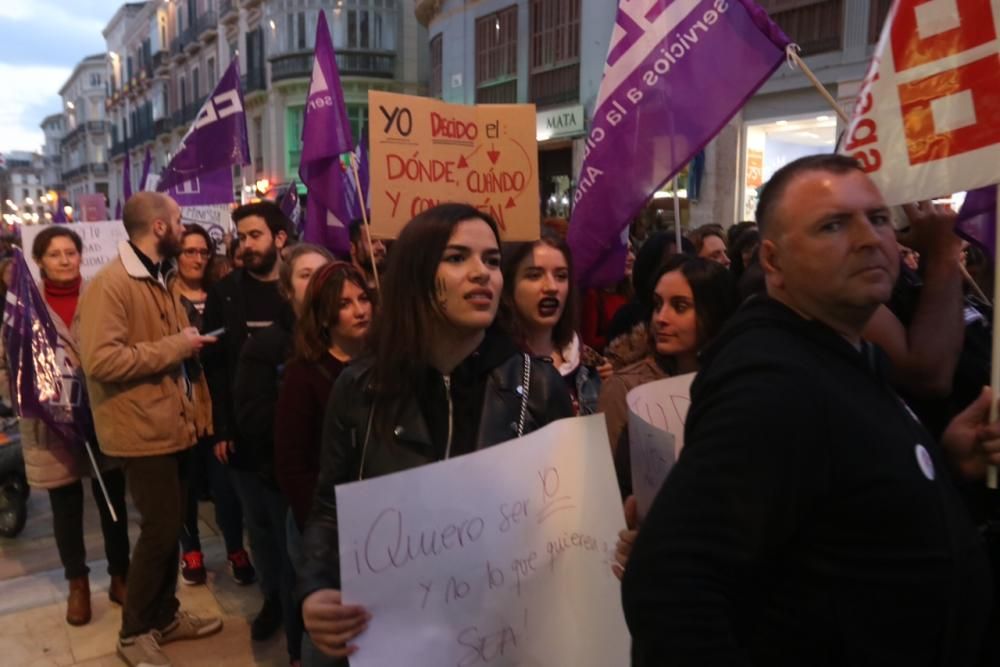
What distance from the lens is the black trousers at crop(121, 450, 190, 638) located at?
11.3 ft

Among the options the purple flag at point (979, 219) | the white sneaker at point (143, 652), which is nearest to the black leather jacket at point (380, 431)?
the purple flag at point (979, 219)

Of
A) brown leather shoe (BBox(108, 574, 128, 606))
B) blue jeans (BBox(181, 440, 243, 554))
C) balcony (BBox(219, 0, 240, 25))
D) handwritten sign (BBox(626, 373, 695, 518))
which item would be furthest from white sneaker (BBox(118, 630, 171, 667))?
balcony (BBox(219, 0, 240, 25))

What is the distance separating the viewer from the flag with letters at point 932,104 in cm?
185

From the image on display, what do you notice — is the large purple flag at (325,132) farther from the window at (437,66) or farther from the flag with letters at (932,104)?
the window at (437,66)

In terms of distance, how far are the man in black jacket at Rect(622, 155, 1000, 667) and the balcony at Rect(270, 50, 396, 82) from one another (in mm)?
30970

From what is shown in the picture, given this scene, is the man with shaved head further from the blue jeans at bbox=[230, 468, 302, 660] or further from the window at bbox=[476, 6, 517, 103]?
the window at bbox=[476, 6, 517, 103]

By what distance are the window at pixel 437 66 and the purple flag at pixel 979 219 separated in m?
20.8

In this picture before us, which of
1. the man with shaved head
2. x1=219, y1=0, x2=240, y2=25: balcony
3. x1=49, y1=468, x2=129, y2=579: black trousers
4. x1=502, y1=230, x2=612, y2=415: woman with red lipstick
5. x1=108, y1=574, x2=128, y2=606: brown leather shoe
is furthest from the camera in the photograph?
x1=219, y1=0, x2=240, y2=25: balcony

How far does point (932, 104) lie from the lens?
1.96m

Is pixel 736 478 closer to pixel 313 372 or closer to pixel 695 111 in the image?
pixel 313 372

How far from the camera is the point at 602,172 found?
3377mm

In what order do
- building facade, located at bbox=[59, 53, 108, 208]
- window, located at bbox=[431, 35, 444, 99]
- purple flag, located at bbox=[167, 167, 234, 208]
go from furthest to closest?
building facade, located at bbox=[59, 53, 108, 208] < window, located at bbox=[431, 35, 444, 99] < purple flag, located at bbox=[167, 167, 234, 208]

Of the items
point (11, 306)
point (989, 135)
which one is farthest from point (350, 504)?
point (11, 306)

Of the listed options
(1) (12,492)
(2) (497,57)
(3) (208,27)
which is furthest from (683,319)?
(3) (208,27)
